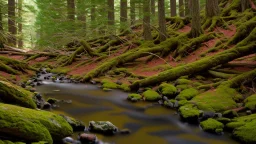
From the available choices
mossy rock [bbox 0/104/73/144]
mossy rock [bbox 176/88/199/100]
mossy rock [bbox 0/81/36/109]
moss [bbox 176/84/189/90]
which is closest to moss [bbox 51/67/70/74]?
moss [bbox 176/84/189/90]

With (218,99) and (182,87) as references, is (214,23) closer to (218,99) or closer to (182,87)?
(182,87)

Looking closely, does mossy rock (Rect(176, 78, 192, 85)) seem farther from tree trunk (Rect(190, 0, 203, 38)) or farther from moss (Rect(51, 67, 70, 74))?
moss (Rect(51, 67, 70, 74))

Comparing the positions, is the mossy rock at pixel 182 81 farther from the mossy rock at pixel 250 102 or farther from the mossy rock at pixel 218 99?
the mossy rock at pixel 250 102

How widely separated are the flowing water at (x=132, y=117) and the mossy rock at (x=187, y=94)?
30.6 inches

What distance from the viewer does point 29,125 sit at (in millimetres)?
4555

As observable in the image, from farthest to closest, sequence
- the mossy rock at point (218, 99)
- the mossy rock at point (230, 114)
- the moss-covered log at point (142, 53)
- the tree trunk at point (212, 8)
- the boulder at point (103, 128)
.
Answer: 1. the tree trunk at point (212, 8)
2. the moss-covered log at point (142, 53)
3. the mossy rock at point (218, 99)
4. the mossy rock at point (230, 114)
5. the boulder at point (103, 128)

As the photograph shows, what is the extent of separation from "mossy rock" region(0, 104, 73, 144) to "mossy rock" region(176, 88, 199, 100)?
169 inches

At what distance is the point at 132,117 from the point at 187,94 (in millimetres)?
2195

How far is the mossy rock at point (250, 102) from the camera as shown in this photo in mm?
6906

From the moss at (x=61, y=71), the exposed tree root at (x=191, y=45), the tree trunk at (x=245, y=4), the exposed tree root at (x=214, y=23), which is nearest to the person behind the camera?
the exposed tree root at (x=191, y=45)

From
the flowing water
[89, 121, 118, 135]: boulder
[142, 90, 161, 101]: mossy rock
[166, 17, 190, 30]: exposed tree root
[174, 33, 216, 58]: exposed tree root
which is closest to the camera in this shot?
the flowing water

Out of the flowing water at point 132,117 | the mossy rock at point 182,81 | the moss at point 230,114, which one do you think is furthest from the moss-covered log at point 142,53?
the moss at point 230,114

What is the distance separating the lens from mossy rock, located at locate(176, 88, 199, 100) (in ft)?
27.6

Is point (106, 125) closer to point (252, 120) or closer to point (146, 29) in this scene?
point (252, 120)
